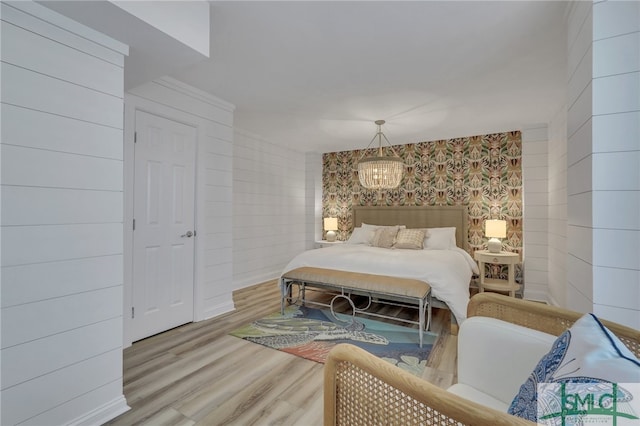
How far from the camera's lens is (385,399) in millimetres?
830

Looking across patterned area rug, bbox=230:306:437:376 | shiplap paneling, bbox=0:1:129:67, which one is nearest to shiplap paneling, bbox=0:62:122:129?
shiplap paneling, bbox=0:1:129:67

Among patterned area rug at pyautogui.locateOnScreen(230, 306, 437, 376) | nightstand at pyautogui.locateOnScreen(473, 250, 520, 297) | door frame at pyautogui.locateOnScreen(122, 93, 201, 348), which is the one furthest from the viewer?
nightstand at pyautogui.locateOnScreen(473, 250, 520, 297)

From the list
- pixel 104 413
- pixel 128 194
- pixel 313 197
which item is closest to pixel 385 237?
pixel 313 197

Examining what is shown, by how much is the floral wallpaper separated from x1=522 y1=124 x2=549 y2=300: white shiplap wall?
11.9 inches

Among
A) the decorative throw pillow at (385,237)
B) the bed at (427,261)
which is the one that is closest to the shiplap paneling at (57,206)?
the bed at (427,261)

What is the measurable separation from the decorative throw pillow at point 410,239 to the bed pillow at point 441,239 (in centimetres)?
12

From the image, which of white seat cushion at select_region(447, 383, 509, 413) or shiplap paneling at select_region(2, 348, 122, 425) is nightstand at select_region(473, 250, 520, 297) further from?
shiplap paneling at select_region(2, 348, 122, 425)

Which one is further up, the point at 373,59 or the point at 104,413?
the point at 373,59

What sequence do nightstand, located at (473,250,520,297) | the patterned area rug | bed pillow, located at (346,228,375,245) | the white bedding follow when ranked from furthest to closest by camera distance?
bed pillow, located at (346,228,375,245), nightstand, located at (473,250,520,297), the white bedding, the patterned area rug

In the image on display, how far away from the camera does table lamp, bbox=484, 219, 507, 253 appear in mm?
4176

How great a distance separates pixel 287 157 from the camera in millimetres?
5633

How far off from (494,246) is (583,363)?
13.2ft

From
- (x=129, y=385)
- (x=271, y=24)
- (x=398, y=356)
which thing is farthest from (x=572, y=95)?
(x=129, y=385)

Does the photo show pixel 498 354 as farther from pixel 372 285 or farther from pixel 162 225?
pixel 162 225
